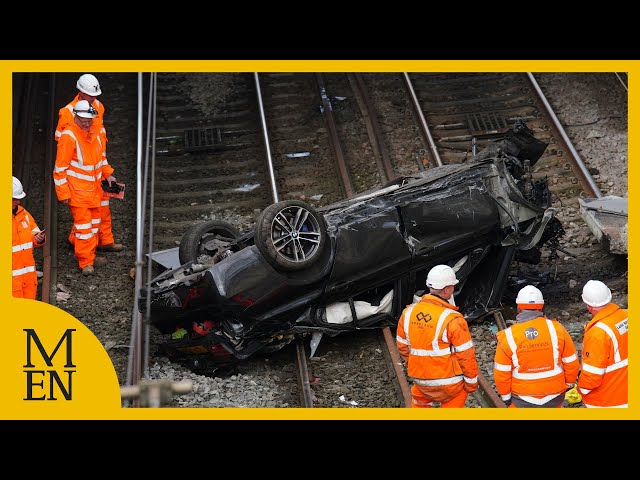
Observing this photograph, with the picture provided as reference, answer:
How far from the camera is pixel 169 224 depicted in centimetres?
1239

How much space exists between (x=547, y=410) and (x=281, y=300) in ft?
9.32

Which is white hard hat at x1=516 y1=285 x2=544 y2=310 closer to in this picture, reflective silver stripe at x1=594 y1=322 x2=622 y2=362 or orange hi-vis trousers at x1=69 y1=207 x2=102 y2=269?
reflective silver stripe at x1=594 y1=322 x2=622 y2=362

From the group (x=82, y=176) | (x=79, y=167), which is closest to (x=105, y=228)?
(x=82, y=176)

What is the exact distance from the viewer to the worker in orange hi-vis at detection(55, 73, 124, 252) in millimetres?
11078

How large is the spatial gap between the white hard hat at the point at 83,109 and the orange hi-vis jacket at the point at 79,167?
0.15 m

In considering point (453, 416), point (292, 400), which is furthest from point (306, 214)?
point (453, 416)

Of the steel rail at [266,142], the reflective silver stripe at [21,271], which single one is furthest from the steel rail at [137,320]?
the steel rail at [266,142]

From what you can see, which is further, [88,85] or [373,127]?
[373,127]

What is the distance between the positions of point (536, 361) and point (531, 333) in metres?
0.23

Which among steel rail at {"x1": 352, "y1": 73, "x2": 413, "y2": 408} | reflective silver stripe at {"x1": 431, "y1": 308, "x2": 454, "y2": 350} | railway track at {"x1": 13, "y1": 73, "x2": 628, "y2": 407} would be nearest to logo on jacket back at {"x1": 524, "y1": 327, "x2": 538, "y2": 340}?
reflective silver stripe at {"x1": 431, "y1": 308, "x2": 454, "y2": 350}

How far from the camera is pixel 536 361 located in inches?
314

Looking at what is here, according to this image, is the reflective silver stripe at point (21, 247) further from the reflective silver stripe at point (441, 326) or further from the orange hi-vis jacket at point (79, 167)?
the reflective silver stripe at point (441, 326)

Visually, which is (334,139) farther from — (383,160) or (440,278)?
(440,278)

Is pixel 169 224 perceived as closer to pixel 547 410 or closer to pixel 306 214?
pixel 306 214
